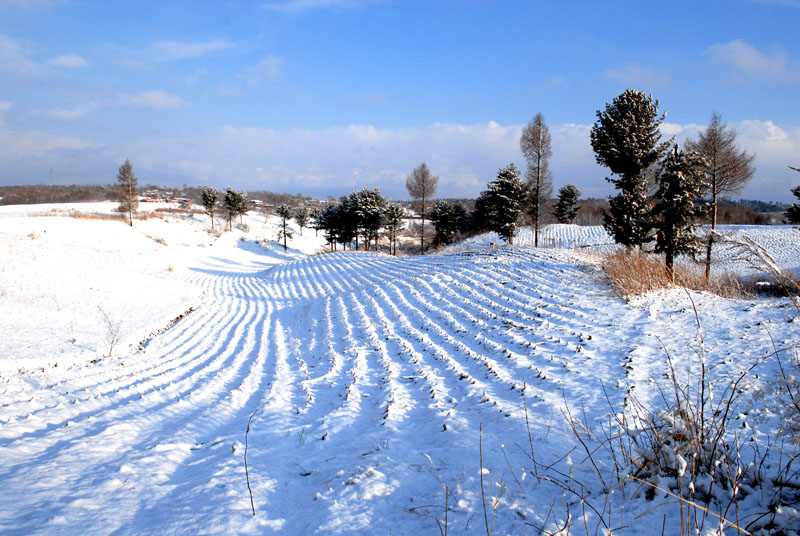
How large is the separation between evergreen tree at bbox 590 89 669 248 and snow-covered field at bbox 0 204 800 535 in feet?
18.8

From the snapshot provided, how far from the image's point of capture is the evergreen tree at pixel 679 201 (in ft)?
43.0

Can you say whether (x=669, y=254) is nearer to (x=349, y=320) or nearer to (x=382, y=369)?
(x=349, y=320)

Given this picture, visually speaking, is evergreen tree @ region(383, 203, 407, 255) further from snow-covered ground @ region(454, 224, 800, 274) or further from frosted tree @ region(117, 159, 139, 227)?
frosted tree @ region(117, 159, 139, 227)

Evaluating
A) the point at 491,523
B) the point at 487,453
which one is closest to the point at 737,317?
the point at 487,453

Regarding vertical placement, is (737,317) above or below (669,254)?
below

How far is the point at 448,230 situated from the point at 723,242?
156 ft

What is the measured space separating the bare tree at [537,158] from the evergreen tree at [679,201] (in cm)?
1133

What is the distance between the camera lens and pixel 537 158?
25484mm

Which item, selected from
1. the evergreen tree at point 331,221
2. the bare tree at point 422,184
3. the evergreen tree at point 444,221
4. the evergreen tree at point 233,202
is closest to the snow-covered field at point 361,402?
the bare tree at point 422,184

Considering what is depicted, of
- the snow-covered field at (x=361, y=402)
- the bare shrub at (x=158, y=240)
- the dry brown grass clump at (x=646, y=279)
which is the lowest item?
the snow-covered field at (x=361, y=402)

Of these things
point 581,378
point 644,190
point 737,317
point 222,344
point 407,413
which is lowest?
point 222,344

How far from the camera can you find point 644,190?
616 inches

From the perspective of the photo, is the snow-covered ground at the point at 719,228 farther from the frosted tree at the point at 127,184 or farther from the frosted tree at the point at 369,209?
the frosted tree at the point at 127,184

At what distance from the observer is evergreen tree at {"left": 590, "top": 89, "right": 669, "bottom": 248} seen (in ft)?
52.0
